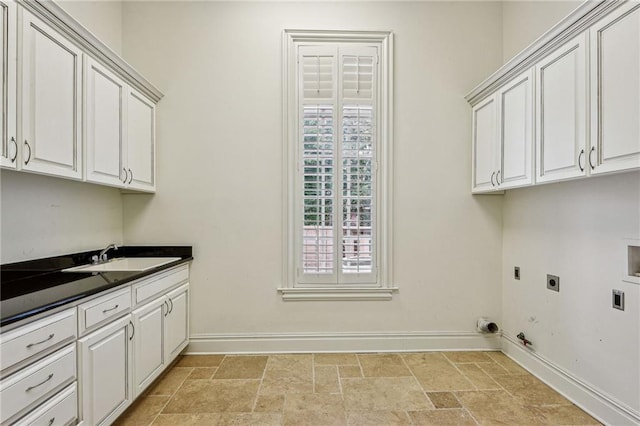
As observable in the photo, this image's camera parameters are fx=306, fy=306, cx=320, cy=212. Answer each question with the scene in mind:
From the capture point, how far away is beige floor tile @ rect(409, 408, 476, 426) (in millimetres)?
1946

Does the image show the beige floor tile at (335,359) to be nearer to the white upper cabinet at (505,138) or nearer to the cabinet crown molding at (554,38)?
the white upper cabinet at (505,138)

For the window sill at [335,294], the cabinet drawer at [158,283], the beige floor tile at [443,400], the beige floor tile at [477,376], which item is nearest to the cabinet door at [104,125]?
the cabinet drawer at [158,283]

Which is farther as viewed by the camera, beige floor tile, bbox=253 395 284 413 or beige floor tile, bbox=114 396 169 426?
beige floor tile, bbox=253 395 284 413

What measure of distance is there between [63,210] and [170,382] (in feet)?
5.04

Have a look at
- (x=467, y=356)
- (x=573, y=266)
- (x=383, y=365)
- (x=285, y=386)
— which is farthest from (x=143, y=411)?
(x=573, y=266)

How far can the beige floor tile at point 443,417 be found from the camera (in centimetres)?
195

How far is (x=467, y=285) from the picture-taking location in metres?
3.02

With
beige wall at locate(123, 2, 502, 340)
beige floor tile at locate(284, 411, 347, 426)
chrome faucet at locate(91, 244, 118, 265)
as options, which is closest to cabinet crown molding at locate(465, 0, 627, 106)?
beige wall at locate(123, 2, 502, 340)

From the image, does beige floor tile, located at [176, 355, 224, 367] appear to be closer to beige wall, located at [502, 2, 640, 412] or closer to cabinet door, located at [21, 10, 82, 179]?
cabinet door, located at [21, 10, 82, 179]

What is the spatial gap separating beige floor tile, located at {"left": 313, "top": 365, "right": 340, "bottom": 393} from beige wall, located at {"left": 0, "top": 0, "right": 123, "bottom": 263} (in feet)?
6.97

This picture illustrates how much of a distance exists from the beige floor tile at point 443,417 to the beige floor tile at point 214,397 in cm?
112

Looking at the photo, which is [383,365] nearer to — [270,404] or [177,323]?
[270,404]

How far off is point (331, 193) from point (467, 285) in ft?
5.33

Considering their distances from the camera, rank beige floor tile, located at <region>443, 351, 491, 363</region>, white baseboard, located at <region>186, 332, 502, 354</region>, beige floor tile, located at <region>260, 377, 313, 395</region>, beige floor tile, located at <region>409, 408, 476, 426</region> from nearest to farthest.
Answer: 1. beige floor tile, located at <region>409, 408, 476, 426</region>
2. beige floor tile, located at <region>260, 377, 313, 395</region>
3. beige floor tile, located at <region>443, 351, 491, 363</region>
4. white baseboard, located at <region>186, 332, 502, 354</region>
